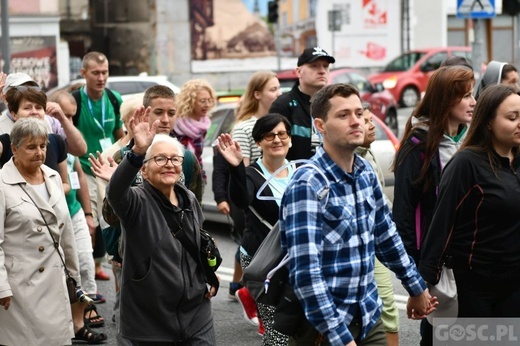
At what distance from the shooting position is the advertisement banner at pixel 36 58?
35.4m

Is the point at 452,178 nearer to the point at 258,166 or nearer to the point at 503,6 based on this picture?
the point at 258,166

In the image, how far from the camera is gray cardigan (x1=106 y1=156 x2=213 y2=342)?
596 cm

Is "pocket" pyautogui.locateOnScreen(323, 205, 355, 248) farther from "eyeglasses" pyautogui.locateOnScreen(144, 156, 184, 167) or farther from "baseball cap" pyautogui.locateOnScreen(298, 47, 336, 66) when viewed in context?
"baseball cap" pyautogui.locateOnScreen(298, 47, 336, 66)

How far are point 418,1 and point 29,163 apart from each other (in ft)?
137

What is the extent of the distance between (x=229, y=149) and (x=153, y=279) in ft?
4.76

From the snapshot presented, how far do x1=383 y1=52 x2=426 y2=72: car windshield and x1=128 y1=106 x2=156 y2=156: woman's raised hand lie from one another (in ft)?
100

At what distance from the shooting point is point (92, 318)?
30.3ft

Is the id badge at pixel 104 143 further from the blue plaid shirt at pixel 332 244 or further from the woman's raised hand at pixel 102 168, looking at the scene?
the blue plaid shirt at pixel 332 244

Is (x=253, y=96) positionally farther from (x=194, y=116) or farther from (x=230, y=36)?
(x=230, y=36)

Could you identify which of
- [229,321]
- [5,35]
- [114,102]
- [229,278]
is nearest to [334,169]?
[229,321]

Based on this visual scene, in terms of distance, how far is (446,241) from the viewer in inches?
231

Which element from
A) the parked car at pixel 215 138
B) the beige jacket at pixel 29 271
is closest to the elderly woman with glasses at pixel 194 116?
the beige jacket at pixel 29 271

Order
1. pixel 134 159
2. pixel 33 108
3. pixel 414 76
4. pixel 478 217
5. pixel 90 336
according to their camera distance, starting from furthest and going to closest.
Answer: pixel 414 76, pixel 90 336, pixel 33 108, pixel 478 217, pixel 134 159

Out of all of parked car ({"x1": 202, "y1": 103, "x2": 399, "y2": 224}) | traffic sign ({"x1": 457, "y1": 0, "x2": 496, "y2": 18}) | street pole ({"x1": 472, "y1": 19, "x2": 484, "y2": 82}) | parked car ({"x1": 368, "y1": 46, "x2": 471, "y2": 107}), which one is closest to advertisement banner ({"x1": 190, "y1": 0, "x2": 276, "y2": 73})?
parked car ({"x1": 368, "y1": 46, "x2": 471, "y2": 107})
